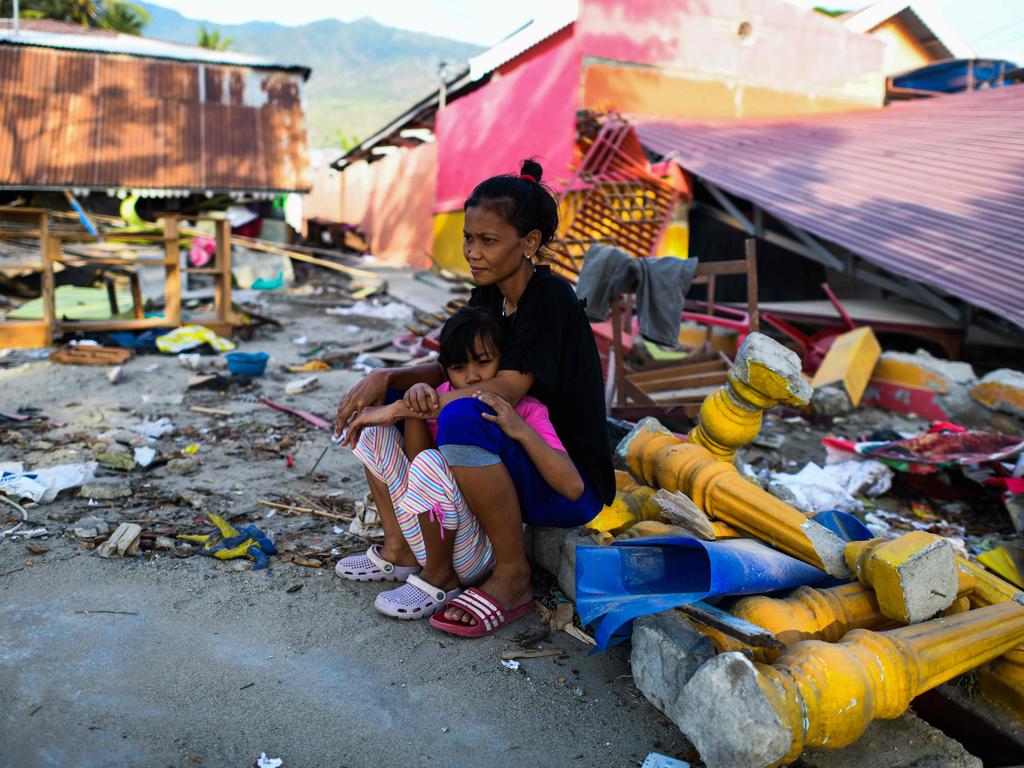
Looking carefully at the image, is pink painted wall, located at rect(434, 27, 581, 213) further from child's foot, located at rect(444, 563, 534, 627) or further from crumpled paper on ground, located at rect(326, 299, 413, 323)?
child's foot, located at rect(444, 563, 534, 627)

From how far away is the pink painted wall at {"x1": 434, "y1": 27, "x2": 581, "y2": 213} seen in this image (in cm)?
1131

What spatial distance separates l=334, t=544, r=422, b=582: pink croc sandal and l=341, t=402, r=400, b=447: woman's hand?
0.48 meters

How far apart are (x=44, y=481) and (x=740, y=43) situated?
1191 cm

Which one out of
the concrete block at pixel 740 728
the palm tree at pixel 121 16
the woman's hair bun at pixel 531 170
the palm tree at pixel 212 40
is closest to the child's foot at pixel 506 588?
the concrete block at pixel 740 728

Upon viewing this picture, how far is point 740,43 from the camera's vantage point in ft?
39.7

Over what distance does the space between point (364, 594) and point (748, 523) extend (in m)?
1.35

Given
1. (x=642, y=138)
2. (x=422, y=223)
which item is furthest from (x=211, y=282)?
(x=642, y=138)

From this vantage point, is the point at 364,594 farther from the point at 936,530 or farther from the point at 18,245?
the point at 18,245

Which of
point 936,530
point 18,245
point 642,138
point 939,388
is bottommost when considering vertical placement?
point 936,530

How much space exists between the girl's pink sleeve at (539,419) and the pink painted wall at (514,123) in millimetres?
7348

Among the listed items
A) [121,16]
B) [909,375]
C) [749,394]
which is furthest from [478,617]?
[121,16]

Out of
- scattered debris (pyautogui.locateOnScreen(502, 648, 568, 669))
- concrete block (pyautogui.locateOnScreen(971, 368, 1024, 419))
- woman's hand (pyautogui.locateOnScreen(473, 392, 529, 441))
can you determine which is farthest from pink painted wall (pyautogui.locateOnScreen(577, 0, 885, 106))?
scattered debris (pyautogui.locateOnScreen(502, 648, 568, 669))

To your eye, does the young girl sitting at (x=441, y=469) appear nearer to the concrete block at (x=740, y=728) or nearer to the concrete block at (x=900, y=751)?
the concrete block at (x=740, y=728)

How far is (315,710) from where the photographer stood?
80.0 inches
